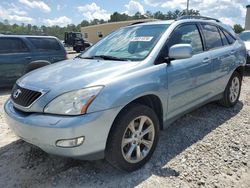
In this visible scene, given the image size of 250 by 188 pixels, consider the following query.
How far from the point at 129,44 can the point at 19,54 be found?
206 inches

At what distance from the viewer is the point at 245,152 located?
347 cm

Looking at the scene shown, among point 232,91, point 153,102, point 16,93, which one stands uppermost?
point 16,93

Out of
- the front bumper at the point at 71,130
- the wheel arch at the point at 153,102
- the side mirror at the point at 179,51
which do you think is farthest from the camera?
the side mirror at the point at 179,51

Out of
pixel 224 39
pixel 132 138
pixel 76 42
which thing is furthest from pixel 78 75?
pixel 76 42

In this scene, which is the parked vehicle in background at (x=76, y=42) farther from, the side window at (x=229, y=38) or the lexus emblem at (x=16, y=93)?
the lexus emblem at (x=16, y=93)

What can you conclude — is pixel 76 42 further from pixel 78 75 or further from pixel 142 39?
pixel 78 75

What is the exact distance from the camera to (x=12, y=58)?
7.67 meters

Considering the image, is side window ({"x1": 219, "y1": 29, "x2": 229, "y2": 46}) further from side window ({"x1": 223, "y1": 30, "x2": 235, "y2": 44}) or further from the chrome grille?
the chrome grille

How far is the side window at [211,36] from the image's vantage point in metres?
4.35

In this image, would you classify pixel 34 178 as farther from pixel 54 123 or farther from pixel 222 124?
pixel 222 124

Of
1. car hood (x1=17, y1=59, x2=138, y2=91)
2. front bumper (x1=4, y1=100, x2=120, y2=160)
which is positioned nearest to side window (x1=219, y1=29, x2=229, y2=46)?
car hood (x1=17, y1=59, x2=138, y2=91)

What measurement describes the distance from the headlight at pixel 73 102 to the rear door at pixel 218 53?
2471 millimetres

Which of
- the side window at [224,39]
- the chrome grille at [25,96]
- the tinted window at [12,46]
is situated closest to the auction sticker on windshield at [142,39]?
the chrome grille at [25,96]

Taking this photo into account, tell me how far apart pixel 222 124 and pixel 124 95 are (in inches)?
94.6
